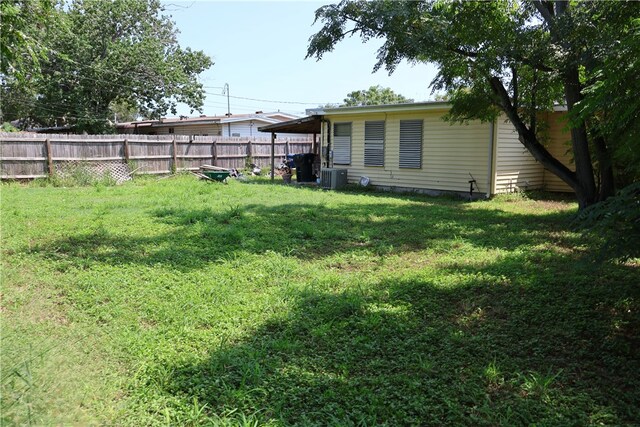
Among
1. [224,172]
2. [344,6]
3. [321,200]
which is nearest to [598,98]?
[344,6]

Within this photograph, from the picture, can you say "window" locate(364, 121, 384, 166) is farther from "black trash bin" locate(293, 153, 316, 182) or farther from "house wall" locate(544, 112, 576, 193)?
"house wall" locate(544, 112, 576, 193)

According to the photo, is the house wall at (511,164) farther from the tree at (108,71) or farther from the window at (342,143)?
the tree at (108,71)

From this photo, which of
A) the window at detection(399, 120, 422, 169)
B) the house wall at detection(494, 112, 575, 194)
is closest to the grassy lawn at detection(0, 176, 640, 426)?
the house wall at detection(494, 112, 575, 194)

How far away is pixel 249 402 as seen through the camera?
2.98 metres

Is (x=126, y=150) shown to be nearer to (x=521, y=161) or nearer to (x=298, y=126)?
(x=298, y=126)

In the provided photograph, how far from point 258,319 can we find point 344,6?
275 inches

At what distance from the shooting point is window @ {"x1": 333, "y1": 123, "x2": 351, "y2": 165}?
15742 mm

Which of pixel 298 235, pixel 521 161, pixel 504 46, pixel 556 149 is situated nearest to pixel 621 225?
pixel 298 235

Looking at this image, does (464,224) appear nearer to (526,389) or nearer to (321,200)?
(321,200)

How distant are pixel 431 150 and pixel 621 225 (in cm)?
1023

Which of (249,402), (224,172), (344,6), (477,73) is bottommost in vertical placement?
(249,402)

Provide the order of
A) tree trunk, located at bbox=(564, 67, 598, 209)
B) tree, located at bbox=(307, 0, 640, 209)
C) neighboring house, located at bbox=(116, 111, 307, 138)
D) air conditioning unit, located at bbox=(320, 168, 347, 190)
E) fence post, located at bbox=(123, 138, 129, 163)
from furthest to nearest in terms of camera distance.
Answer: neighboring house, located at bbox=(116, 111, 307, 138) → fence post, located at bbox=(123, 138, 129, 163) → air conditioning unit, located at bbox=(320, 168, 347, 190) → tree trunk, located at bbox=(564, 67, 598, 209) → tree, located at bbox=(307, 0, 640, 209)

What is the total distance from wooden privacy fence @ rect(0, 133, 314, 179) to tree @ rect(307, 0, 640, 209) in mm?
9887

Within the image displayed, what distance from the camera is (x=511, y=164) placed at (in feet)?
44.4
